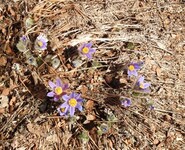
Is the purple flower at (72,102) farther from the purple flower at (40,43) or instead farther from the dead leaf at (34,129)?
the purple flower at (40,43)

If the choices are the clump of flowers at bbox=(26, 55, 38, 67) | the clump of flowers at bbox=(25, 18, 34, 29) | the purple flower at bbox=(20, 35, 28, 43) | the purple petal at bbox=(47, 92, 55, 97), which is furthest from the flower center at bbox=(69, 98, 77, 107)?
the clump of flowers at bbox=(25, 18, 34, 29)

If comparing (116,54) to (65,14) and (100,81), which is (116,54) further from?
(65,14)

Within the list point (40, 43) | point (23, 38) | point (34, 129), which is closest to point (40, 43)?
point (40, 43)

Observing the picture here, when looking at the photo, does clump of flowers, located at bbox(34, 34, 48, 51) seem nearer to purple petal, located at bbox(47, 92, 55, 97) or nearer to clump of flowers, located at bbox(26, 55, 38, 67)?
clump of flowers, located at bbox(26, 55, 38, 67)

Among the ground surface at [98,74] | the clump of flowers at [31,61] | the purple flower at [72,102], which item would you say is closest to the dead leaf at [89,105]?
the ground surface at [98,74]

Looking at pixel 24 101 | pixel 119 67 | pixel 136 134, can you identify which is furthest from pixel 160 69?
pixel 24 101
